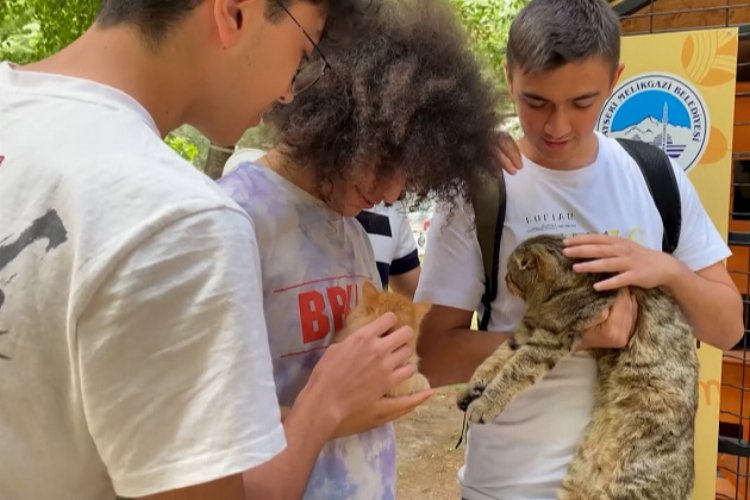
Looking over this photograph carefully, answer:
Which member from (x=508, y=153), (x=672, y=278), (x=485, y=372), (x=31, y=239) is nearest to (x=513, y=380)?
(x=485, y=372)

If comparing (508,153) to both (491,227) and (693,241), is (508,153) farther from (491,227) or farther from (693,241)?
(693,241)

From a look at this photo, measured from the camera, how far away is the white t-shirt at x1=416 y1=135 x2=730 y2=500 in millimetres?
1794

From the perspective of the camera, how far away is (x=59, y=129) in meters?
0.74

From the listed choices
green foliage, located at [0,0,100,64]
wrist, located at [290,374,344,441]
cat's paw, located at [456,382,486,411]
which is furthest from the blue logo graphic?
green foliage, located at [0,0,100,64]

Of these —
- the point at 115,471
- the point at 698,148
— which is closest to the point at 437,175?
the point at 115,471

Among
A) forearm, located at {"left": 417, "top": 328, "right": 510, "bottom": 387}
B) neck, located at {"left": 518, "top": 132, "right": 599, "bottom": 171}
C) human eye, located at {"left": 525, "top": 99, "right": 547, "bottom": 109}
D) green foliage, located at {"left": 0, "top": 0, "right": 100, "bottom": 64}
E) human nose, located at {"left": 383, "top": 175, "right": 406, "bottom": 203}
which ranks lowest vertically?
forearm, located at {"left": 417, "top": 328, "right": 510, "bottom": 387}

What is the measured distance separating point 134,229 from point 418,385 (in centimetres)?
101

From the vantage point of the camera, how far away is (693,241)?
194cm

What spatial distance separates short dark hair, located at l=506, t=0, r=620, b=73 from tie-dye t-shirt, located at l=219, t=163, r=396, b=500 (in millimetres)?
800

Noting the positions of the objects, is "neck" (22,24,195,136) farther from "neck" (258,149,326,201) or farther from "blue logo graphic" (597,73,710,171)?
"blue logo graphic" (597,73,710,171)

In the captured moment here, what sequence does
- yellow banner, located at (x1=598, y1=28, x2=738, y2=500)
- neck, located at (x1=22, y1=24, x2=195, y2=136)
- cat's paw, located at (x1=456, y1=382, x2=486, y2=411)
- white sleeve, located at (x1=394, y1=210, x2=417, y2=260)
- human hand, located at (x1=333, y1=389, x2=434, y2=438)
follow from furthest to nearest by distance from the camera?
yellow banner, located at (x1=598, y1=28, x2=738, y2=500), white sleeve, located at (x1=394, y1=210, x2=417, y2=260), cat's paw, located at (x1=456, y1=382, x2=486, y2=411), human hand, located at (x1=333, y1=389, x2=434, y2=438), neck, located at (x1=22, y1=24, x2=195, y2=136)

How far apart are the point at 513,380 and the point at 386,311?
1.89 ft

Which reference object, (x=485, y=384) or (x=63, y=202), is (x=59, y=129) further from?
(x=485, y=384)

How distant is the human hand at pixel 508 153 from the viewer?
1638mm
